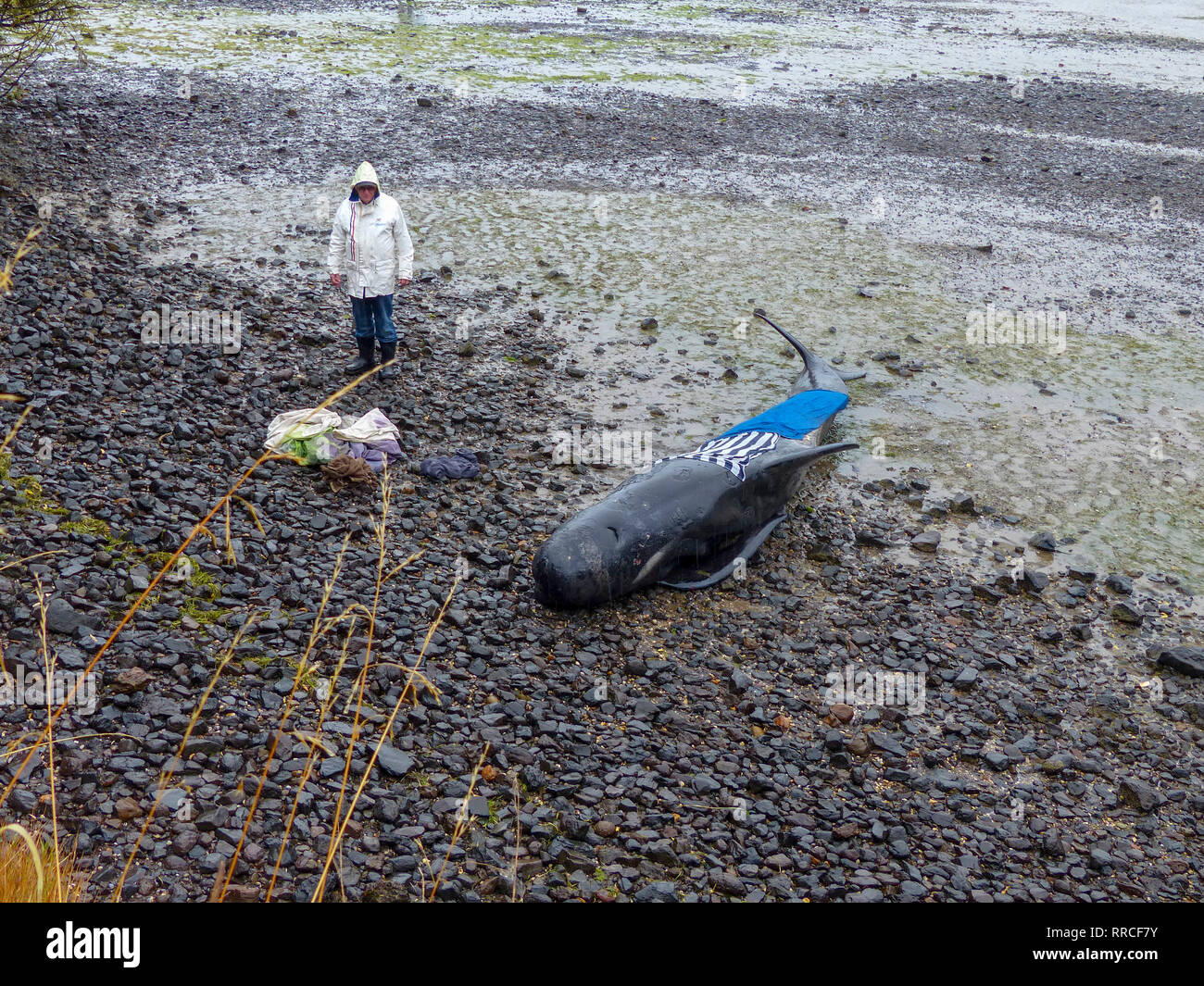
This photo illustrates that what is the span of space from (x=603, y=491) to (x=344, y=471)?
8.25 ft

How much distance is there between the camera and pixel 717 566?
8.78 meters

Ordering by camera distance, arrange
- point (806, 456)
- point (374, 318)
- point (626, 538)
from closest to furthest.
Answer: point (626, 538), point (806, 456), point (374, 318)

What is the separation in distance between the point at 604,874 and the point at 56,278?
395 inches

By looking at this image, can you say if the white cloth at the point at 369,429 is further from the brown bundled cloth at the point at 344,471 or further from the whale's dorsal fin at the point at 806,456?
the whale's dorsal fin at the point at 806,456

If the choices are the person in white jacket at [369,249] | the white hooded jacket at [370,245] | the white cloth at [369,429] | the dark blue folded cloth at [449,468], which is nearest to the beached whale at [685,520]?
the dark blue folded cloth at [449,468]

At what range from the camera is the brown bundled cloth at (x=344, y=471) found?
9.02 m

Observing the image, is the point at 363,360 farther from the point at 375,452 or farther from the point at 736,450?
the point at 736,450

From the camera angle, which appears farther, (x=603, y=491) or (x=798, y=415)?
(x=798, y=415)

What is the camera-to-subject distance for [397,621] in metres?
7.46

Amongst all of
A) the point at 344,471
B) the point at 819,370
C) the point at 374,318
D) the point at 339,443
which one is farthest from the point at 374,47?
the point at 344,471

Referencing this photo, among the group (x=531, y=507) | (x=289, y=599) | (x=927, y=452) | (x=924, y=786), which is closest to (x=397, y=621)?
(x=289, y=599)

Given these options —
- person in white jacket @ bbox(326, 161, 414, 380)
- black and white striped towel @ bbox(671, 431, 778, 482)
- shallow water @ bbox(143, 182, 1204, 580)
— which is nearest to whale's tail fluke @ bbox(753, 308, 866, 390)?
shallow water @ bbox(143, 182, 1204, 580)

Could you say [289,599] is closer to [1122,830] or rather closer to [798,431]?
[798,431]
